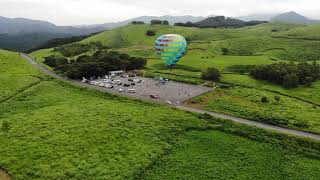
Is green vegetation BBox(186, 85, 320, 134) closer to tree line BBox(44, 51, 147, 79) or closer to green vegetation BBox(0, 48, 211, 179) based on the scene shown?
green vegetation BBox(0, 48, 211, 179)

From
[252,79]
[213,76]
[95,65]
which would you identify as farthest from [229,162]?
[95,65]

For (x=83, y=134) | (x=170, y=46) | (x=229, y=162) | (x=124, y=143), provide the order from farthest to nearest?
1. (x=170, y=46)
2. (x=83, y=134)
3. (x=124, y=143)
4. (x=229, y=162)

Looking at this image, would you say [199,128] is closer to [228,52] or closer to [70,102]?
[70,102]

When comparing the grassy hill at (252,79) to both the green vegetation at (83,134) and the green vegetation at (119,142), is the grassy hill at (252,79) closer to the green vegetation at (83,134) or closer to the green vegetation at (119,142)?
the green vegetation at (119,142)

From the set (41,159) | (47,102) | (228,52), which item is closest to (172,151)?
(41,159)

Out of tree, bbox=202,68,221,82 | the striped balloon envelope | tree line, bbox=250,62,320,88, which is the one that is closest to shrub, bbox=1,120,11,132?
the striped balloon envelope

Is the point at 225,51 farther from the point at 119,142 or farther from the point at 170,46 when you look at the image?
the point at 119,142
